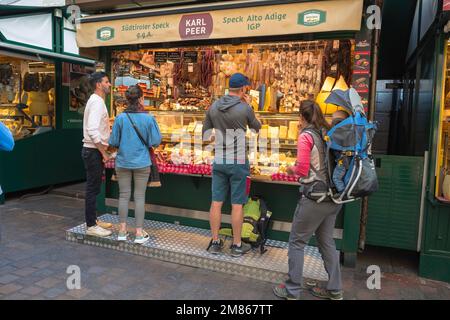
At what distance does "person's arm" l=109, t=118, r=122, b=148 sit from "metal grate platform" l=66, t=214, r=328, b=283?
116 centimetres

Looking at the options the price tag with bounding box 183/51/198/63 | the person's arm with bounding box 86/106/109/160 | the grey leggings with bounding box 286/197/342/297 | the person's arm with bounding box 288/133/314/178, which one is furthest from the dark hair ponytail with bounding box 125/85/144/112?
the grey leggings with bounding box 286/197/342/297

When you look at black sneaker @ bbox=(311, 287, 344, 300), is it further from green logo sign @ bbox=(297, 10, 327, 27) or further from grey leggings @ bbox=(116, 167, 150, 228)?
green logo sign @ bbox=(297, 10, 327, 27)

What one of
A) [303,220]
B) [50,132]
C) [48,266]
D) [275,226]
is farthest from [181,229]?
[50,132]

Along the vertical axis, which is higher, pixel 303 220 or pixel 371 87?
pixel 371 87

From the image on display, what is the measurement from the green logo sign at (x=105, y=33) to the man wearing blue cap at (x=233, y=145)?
198cm

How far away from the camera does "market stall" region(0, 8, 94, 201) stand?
6.86m

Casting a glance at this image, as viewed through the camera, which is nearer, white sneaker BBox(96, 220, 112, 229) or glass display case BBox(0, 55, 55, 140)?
white sneaker BBox(96, 220, 112, 229)

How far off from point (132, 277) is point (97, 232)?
1.07 meters

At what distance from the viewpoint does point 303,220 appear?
10.9 ft

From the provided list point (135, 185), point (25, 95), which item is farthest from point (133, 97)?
point (25, 95)

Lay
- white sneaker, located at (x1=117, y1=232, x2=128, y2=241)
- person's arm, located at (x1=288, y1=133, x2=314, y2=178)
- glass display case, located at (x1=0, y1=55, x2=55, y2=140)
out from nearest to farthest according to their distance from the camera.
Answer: person's arm, located at (x1=288, y1=133, x2=314, y2=178), white sneaker, located at (x1=117, y1=232, x2=128, y2=241), glass display case, located at (x1=0, y1=55, x2=55, y2=140)

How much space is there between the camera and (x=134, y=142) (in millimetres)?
4395
